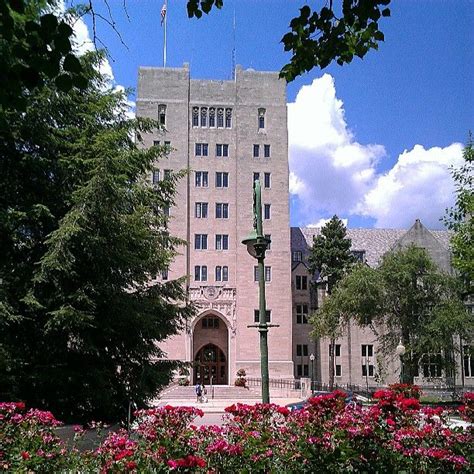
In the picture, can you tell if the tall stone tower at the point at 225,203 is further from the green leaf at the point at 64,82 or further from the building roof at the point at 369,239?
the green leaf at the point at 64,82

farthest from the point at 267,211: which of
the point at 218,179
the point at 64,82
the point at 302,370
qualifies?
the point at 64,82

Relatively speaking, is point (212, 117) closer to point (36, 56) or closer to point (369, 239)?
point (369, 239)

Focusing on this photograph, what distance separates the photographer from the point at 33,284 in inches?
507

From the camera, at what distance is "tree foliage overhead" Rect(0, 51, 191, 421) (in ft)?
40.6

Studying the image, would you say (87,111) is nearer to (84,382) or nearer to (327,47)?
(84,382)

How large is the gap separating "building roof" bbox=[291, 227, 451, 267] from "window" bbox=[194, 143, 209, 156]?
14735 millimetres

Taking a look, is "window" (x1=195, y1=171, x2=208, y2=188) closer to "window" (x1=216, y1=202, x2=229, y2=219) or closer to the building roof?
"window" (x1=216, y1=202, x2=229, y2=219)

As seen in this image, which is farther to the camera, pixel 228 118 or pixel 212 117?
pixel 228 118

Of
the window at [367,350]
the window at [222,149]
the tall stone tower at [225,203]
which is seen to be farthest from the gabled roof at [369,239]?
the window at [222,149]

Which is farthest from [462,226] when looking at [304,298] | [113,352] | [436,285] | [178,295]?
[304,298]

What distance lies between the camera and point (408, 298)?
39781mm

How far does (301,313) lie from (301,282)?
3.15 m

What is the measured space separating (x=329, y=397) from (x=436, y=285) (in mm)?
34752

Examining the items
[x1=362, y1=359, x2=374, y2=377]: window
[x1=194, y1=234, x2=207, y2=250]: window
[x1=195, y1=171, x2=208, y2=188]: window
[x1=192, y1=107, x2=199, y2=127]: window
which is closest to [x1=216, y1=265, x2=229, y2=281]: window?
[x1=194, y1=234, x2=207, y2=250]: window
